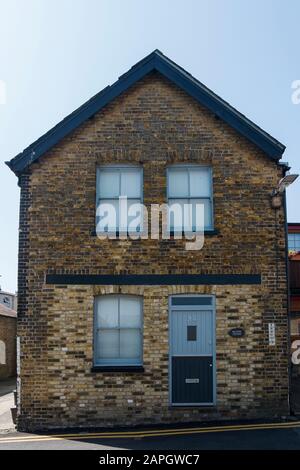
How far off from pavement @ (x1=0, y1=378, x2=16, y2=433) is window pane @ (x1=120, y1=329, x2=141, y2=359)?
120 inches

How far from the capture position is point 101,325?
37.6 feet

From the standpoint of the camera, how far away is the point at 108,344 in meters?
11.4

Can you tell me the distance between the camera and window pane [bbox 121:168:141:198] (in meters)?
12.0

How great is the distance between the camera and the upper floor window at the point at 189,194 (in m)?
11.8

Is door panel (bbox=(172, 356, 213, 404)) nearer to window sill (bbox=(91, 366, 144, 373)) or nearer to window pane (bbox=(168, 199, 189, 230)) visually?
window sill (bbox=(91, 366, 144, 373))

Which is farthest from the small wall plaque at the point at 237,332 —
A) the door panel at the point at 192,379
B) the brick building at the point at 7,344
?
the brick building at the point at 7,344

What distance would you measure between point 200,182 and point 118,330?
13.5 ft

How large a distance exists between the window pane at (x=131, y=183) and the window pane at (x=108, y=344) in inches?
132

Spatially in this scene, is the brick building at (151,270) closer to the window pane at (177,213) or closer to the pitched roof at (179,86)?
the pitched roof at (179,86)

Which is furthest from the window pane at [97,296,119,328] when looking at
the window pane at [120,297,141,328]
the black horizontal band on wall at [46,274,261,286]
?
the black horizontal band on wall at [46,274,261,286]

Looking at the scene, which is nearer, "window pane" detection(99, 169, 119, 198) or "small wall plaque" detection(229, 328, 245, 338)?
"small wall plaque" detection(229, 328, 245, 338)

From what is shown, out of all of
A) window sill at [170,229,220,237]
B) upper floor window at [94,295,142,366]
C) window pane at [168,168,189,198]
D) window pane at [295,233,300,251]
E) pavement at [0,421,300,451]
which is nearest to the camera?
pavement at [0,421,300,451]

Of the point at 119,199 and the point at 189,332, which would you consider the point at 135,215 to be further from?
the point at 189,332
